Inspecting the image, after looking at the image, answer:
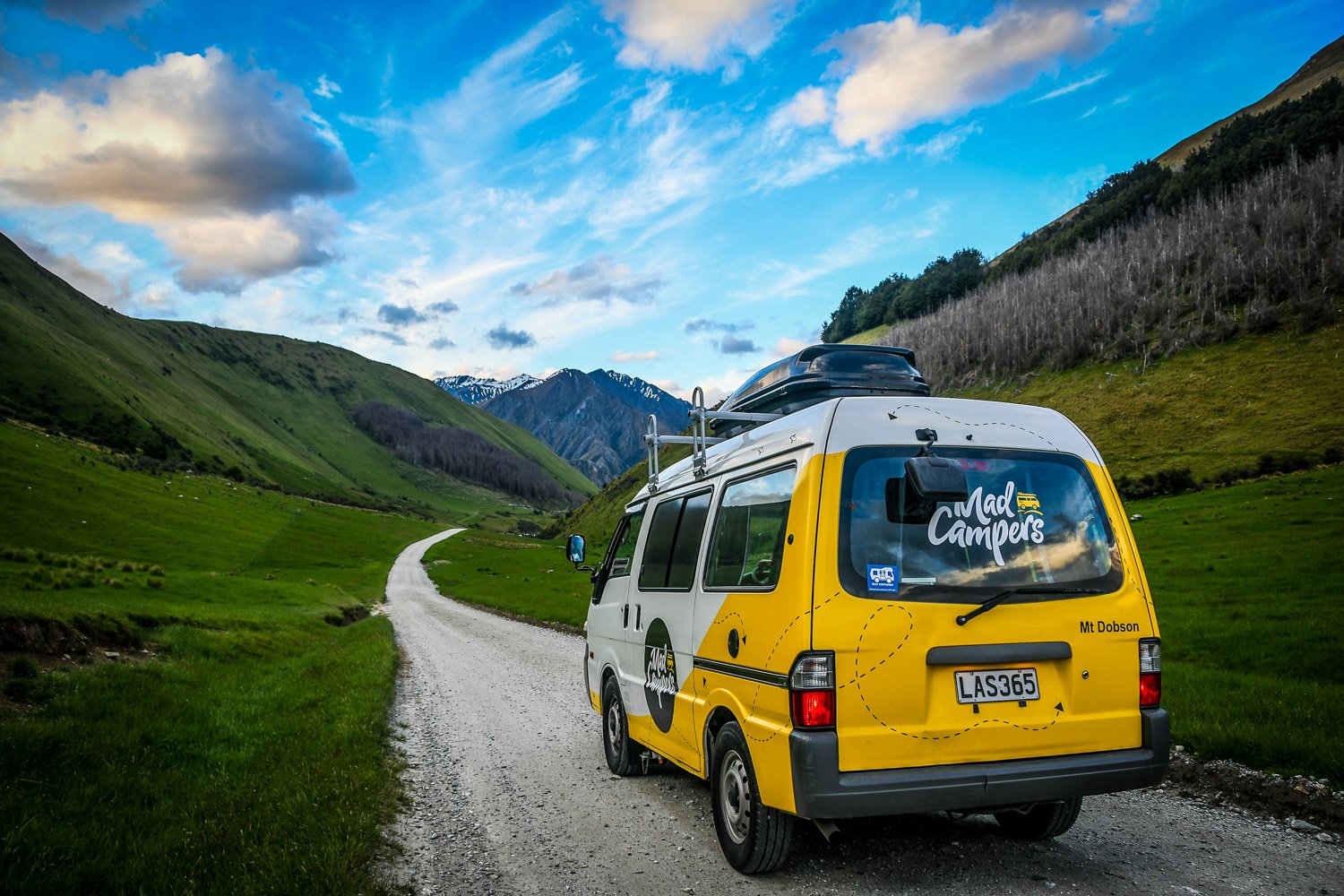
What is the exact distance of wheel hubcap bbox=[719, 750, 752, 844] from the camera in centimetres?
508

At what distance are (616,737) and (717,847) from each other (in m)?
2.63

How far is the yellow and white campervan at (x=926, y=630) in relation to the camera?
14.2 feet

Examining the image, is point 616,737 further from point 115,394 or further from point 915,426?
point 115,394

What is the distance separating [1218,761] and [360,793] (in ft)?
27.0

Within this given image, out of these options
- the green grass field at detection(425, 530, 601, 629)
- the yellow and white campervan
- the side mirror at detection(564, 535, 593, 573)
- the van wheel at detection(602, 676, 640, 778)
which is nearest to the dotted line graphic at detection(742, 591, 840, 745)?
the yellow and white campervan

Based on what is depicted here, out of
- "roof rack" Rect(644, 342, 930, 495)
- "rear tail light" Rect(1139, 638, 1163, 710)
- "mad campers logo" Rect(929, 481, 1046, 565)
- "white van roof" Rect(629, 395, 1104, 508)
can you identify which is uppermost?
"roof rack" Rect(644, 342, 930, 495)

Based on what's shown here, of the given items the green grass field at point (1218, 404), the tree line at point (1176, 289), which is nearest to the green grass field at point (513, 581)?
the green grass field at point (1218, 404)

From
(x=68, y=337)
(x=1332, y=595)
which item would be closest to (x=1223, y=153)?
(x=1332, y=595)

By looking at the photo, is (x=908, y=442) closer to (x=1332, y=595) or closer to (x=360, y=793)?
(x=360, y=793)

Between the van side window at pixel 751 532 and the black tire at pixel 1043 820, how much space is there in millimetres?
2735

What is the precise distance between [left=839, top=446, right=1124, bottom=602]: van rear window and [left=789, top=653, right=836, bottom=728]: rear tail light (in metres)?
0.48

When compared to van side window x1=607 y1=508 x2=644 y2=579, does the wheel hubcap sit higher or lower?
lower

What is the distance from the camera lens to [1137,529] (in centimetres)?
3866

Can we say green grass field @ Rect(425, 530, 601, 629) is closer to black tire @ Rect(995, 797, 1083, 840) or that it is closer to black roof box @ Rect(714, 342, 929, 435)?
black roof box @ Rect(714, 342, 929, 435)
